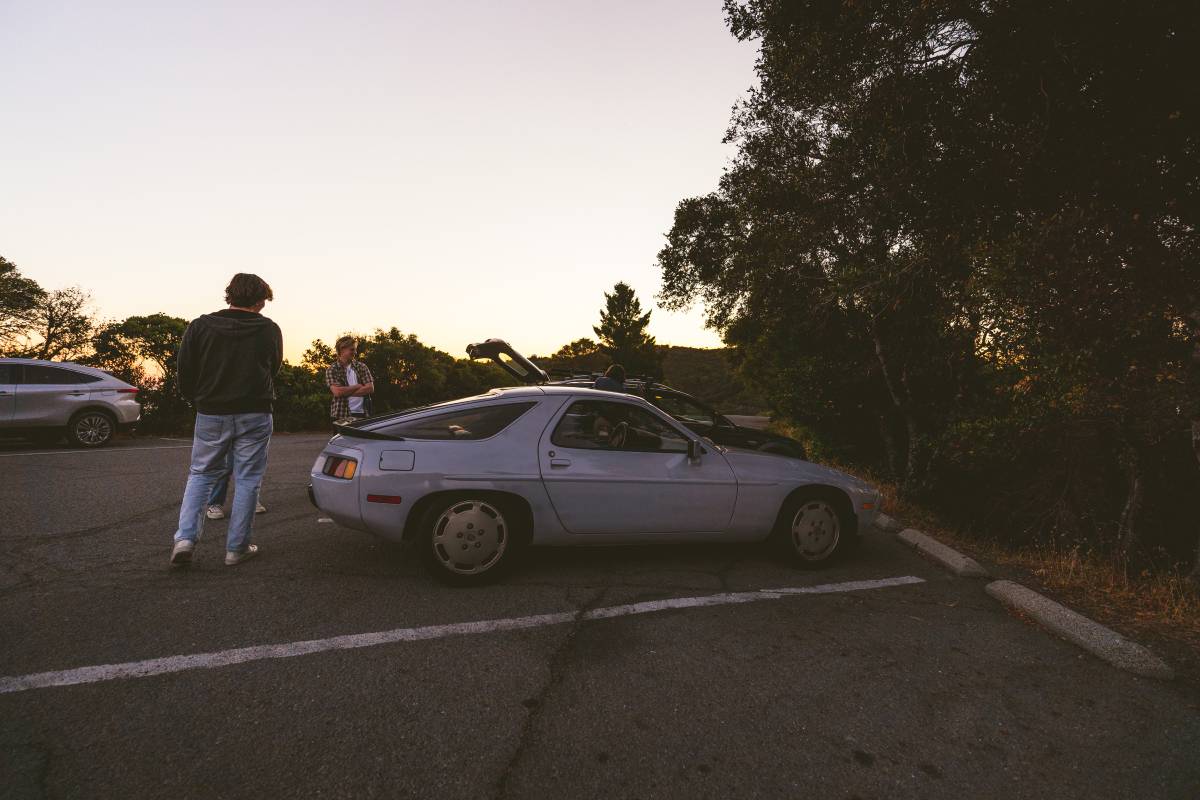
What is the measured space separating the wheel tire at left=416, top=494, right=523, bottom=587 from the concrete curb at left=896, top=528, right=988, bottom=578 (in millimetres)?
3731

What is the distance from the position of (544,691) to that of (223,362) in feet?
10.5

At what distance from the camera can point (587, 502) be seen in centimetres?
415

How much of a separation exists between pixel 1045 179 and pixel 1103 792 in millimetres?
Result: 5984

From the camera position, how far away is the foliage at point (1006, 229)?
4965 mm

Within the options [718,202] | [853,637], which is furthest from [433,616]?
[718,202]

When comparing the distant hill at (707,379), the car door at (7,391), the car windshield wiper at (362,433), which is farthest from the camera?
the distant hill at (707,379)

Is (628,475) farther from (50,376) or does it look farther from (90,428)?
(50,376)

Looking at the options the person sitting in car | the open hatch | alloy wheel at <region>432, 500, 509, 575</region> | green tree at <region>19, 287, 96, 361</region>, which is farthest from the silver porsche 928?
green tree at <region>19, 287, 96, 361</region>

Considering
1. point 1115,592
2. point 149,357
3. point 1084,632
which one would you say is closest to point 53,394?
point 149,357

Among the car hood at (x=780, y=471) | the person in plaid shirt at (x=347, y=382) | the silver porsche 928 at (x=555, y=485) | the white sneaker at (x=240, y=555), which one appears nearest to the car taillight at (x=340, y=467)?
the silver porsche 928 at (x=555, y=485)

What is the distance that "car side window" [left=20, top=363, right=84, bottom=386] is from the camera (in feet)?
31.4

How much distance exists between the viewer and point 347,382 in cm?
671

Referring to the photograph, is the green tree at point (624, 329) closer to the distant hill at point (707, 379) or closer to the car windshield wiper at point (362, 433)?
the distant hill at point (707, 379)

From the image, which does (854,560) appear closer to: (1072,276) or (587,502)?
(587,502)
